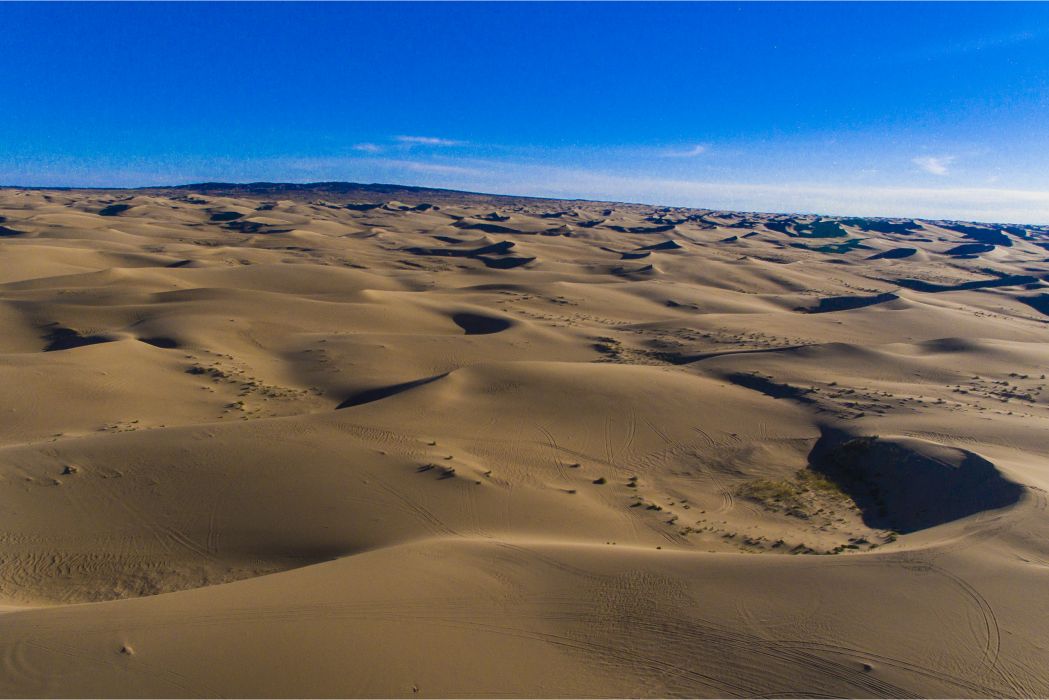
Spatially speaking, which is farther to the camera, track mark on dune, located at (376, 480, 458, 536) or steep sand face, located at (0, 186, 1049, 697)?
track mark on dune, located at (376, 480, 458, 536)

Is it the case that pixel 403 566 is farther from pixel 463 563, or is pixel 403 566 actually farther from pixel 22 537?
pixel 22 537

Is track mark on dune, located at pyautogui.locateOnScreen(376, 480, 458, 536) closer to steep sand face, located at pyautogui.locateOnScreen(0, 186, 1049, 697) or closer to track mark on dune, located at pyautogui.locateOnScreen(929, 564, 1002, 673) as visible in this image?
steep sand face, located at pyautogui.locateOnScreen(0, 186, 1049, 697)

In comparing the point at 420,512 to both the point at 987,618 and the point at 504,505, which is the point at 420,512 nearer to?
the point at 504,505

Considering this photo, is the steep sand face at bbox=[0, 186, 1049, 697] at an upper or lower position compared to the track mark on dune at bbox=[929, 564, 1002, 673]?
lower

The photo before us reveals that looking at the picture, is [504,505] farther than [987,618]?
Yes

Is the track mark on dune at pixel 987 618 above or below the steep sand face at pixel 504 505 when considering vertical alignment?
above

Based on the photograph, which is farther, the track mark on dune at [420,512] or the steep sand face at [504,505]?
the track mark on dune at [420,512]

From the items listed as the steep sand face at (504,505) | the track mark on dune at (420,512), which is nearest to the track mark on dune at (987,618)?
the steep sand face at (504,505)

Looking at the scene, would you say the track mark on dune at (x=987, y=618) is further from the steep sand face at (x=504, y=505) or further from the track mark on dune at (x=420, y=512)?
the track mark on dune at (x=420, y=512)

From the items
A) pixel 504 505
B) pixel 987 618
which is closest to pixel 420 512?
pixel 504 505

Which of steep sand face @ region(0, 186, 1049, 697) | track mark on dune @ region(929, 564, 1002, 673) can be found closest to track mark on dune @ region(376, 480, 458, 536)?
steep sand face @ region(0, 186, 1049, 697)
